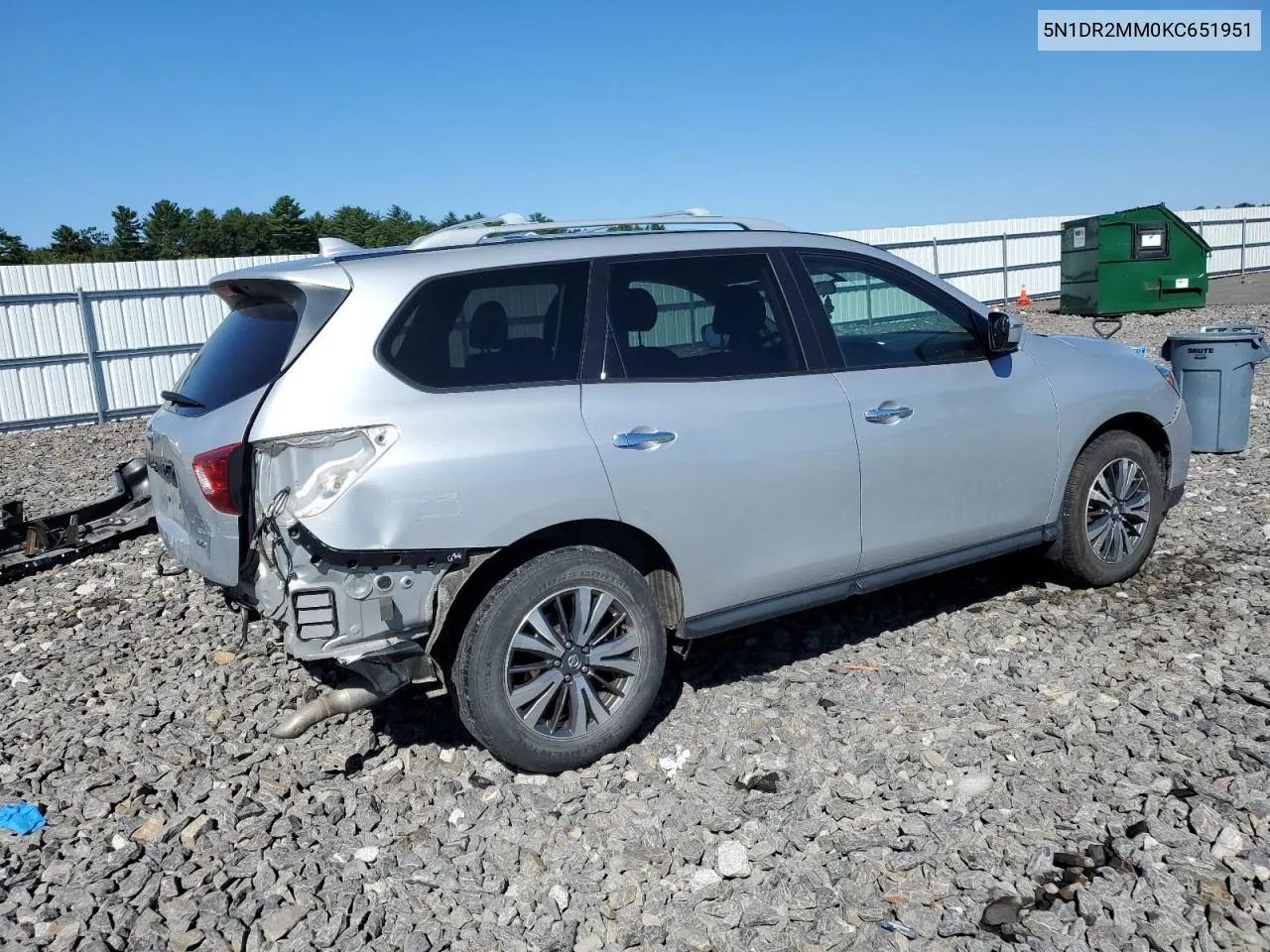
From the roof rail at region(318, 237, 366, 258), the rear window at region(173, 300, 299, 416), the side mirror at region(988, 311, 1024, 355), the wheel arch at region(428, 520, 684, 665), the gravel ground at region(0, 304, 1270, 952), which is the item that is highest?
the roof rail at region(318, 237, 366, 258)

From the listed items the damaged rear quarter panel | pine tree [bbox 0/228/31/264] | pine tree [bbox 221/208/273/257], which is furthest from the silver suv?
pine tree [bbox 221/208/273/257]

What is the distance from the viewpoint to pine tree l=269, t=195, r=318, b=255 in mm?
82625

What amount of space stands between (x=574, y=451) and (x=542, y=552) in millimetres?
386

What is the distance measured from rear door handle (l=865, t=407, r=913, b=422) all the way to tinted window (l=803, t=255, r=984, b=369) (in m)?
0.23

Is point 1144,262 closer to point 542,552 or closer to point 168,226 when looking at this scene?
point 542,552

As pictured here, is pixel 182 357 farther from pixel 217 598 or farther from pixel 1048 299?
pixel 1048 299

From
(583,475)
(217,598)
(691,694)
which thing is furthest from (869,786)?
(217,598)

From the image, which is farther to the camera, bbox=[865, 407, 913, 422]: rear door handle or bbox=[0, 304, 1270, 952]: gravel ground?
bbox=[865, 407, 913, 422]: rear door handle

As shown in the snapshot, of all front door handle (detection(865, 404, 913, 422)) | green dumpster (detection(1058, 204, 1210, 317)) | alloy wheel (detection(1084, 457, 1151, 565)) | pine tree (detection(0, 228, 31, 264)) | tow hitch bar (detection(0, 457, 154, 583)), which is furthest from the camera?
pine tree (detection(0, 228, 31, 264))

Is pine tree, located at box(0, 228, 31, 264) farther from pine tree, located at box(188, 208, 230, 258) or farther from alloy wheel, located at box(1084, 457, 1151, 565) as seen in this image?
alloy wheel, located at box(1084, 457, 1151, 565)

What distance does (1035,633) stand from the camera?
4.86m

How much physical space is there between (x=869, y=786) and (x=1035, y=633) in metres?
1.66

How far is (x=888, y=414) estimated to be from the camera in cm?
437

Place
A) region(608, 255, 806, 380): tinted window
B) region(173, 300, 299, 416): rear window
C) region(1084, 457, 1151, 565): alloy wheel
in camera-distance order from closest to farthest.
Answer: region(173, 300, 299, 416): rear window < region(608, 255, 806, 380): tinted window < region(1084, 457, 1151, 565): alloy wheel
